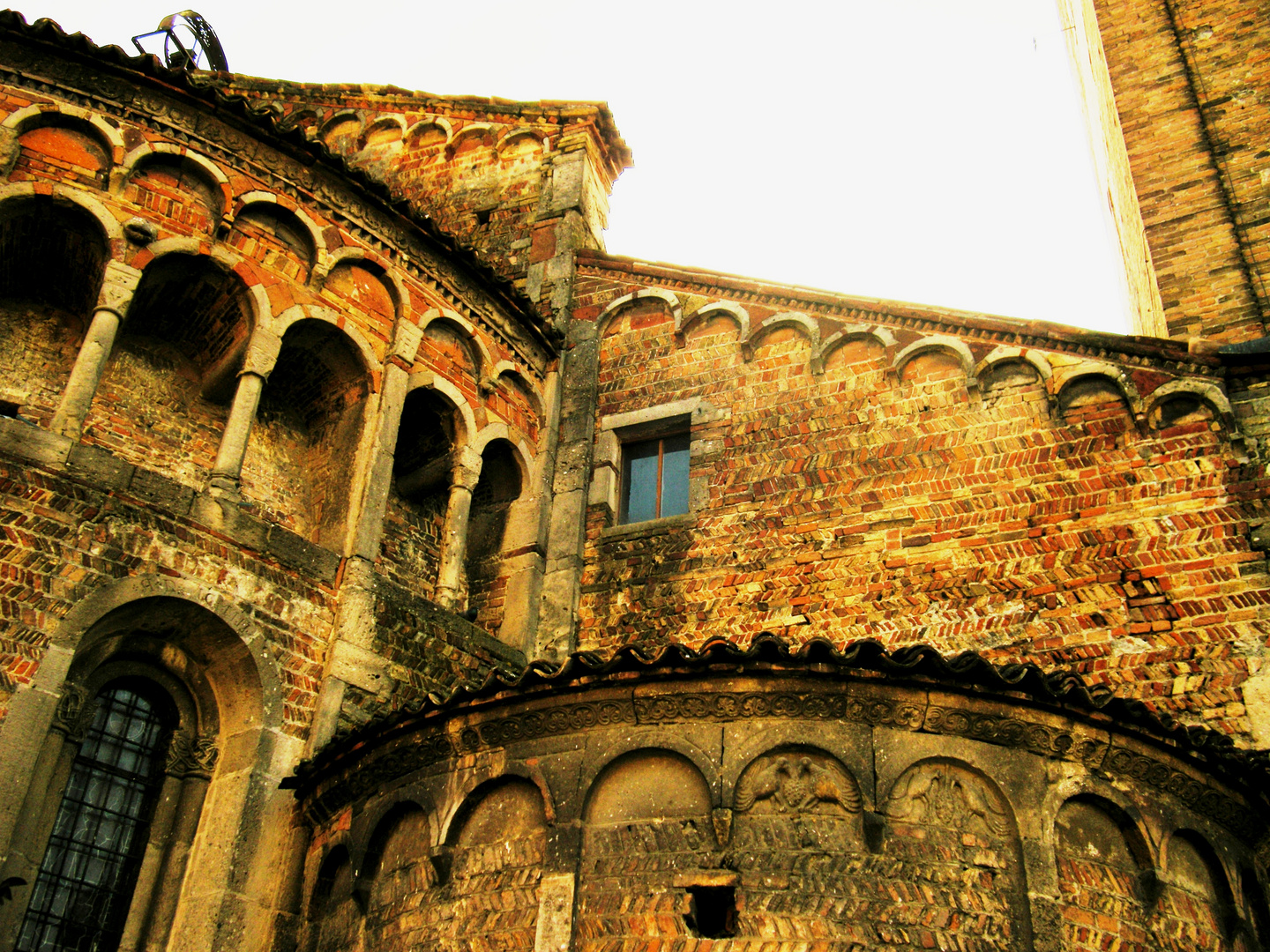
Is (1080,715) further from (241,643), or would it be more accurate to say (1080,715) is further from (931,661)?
(241,643)

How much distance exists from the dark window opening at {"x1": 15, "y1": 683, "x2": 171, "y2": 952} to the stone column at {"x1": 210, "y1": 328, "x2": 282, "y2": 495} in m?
1.53

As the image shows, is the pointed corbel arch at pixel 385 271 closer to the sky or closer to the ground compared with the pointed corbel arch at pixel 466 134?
closer to the ground

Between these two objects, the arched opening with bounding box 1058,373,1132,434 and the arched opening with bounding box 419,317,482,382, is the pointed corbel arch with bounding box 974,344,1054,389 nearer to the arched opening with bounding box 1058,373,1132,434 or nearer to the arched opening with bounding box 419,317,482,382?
the arched opening with bounding box 1058,373,1132,434

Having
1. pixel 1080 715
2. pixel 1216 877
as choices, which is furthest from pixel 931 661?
pixel 1216 877

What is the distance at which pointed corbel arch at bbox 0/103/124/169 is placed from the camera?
8.57 m

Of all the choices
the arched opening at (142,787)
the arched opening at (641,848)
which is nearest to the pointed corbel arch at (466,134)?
the arched opening at (142,787)

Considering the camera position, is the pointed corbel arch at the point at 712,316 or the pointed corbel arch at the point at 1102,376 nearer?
the pointed corbel arch at the point at 1102,376

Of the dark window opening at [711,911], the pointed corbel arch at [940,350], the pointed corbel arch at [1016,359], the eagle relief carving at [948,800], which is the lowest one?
the dark window opening at [711,911]

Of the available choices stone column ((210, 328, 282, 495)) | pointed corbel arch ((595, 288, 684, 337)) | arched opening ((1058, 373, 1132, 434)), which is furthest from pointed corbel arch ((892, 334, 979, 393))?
stone column ((210, 328, 282, 495))

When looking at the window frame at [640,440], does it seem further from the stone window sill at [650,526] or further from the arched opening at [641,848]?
the arched opening at [641,848]

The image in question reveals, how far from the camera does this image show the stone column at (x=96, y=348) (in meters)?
7.92

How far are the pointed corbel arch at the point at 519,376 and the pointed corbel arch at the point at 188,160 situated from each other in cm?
263

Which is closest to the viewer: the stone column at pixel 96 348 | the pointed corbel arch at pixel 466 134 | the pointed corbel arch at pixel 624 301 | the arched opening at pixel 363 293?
the stone column at pixel 96 348

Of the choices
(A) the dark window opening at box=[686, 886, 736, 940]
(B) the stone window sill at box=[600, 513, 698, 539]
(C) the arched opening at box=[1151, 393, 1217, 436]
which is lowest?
(A) the dark window opening at box=[686, 886, 736, 940]
